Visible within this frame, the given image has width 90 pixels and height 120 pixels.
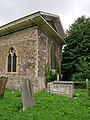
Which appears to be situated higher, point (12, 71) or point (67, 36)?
point (67, 36)

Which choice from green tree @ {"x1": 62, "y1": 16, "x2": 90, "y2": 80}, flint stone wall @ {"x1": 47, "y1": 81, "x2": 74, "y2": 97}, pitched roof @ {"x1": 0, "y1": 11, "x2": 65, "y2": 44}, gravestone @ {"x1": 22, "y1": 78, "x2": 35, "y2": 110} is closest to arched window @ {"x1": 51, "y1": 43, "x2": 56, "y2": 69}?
pitched roof @ {"x1": 0, "y1": 11, "x2": 65, "y2": 44}

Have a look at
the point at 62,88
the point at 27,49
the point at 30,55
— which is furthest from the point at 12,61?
the point at 62,88

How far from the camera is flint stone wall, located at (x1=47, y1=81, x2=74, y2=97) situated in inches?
416

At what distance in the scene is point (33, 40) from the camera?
13195mm

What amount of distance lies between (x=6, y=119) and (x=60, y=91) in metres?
6.01

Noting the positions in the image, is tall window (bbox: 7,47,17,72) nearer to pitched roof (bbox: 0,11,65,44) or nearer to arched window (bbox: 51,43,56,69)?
pitched roof (bbox: 0,11,65,44)

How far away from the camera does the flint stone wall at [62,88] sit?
10578mm

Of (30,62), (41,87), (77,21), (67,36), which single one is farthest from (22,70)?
(77,21)

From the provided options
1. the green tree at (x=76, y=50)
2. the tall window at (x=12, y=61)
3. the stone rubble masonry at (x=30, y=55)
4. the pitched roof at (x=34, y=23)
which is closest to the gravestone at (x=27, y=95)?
the stone rubble masonry at (x=30, y=55)

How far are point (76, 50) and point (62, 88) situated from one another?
9429 millimetres

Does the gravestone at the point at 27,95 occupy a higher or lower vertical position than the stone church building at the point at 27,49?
lower

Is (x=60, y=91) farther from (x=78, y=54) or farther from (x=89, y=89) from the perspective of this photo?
(x=78, y=54)

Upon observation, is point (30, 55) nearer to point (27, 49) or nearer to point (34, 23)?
point (27, 49)

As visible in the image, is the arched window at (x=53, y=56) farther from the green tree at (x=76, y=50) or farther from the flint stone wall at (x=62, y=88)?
the flint stone wall at (x=62, y=88)
